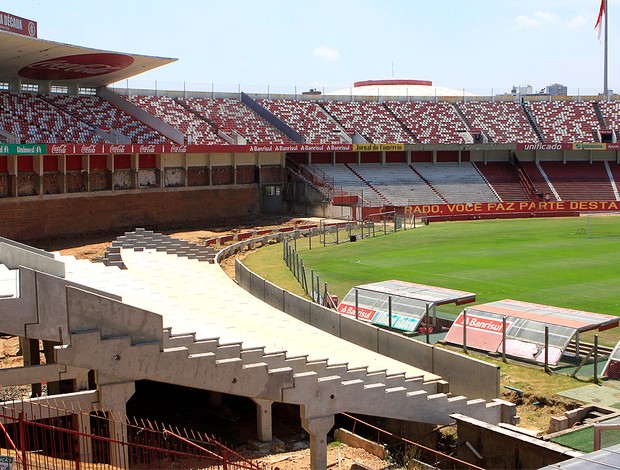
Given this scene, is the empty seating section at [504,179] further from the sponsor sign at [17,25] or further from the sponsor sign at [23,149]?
the sponsor sign at [17,25]

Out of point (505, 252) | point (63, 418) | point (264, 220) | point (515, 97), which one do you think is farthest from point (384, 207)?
point (63, 418)

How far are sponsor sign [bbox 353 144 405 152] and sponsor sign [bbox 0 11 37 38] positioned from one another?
27.7m

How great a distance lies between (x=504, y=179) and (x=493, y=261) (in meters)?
36.0

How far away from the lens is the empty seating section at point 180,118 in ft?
210

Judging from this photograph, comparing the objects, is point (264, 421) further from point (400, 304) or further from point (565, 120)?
point (565, 120)

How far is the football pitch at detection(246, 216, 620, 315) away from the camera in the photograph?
31.3m

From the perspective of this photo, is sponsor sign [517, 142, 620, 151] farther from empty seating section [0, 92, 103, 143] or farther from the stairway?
the stairway

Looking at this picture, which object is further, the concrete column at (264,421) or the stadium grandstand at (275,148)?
the stadium grandstand at (275,148)

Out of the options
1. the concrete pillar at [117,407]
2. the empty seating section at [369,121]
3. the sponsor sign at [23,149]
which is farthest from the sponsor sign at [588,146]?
the concrete pillar at [117,407]

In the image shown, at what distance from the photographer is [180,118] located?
218 feet

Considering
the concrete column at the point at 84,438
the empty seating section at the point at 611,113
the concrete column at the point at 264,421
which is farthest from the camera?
the empty seating section at the point at 611,113

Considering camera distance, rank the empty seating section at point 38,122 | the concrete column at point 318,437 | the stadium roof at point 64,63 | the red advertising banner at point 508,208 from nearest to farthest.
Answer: the concrete column at point 318,437
the stadium roof at point 64,63
the empty seating section at point 38,122
the red advertising banner at point 508,208

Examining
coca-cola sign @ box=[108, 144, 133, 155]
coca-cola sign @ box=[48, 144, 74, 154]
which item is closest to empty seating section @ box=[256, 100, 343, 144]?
coca-cola sign @ box=[108, 144, 133, 155]

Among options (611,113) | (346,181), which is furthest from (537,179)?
(346,181)
